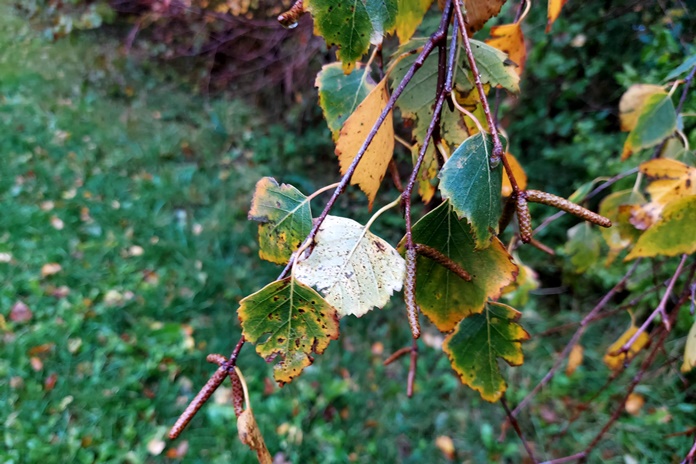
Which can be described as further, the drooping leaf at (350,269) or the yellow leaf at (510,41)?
the yellow leaf at (510,41)

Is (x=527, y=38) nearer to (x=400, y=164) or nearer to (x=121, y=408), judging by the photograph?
(x=400, y=164)

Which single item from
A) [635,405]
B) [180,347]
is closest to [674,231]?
[635,405]

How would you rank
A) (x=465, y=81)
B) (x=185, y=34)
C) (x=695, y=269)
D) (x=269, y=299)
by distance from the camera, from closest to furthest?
(x=269, y=299) < (x=465, y=81) < (x=695, y=269) < (x=185, y=34)

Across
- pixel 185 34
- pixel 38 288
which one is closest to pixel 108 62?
pixel 185 34

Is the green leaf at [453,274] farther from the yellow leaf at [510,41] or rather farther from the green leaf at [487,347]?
the yellow leaf at [510,41]

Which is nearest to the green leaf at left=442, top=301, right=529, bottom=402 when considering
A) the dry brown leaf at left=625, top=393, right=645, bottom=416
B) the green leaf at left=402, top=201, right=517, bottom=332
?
the green leaf at left=402, top=201, right=517, bottom=332

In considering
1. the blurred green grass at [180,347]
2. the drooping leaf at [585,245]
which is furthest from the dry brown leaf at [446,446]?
the drooping leaf at [585,245]
